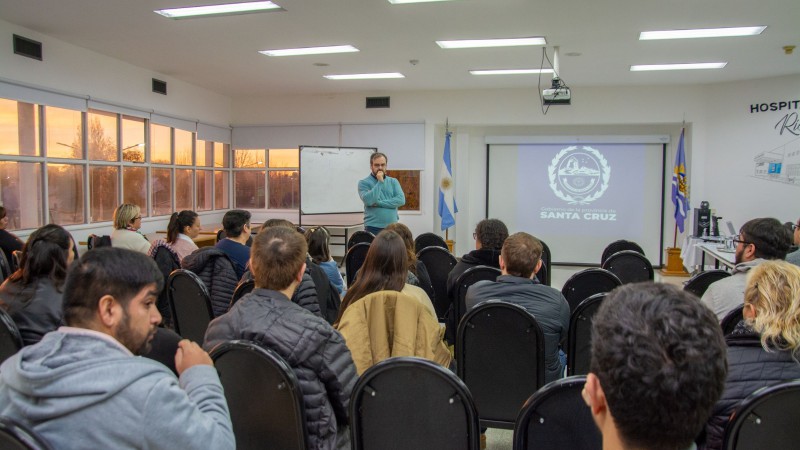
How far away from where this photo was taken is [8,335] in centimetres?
236

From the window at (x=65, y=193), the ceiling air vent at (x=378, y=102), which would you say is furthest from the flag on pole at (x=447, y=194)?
the window at (x=65, y=193)

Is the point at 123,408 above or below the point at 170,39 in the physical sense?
below

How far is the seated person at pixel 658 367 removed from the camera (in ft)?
2.53

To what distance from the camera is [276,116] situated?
9.97m

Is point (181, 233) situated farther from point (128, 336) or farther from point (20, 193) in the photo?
point (128, 336)

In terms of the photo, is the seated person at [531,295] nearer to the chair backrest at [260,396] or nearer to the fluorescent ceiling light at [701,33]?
the chair backrest at [260,396]

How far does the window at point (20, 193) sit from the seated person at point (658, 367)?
6.40 metres

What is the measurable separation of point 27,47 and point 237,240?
12.4 ft

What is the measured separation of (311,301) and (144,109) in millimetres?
5926

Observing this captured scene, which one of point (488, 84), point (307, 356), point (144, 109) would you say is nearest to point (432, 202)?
point (488, 84)

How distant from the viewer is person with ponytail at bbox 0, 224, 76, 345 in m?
2.51

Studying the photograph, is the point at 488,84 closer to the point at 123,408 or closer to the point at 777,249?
the point at 777,249

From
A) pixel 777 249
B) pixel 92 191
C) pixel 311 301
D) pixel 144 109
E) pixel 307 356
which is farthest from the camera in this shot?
pixel 144 109

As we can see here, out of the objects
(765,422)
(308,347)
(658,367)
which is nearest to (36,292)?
(308,347)
